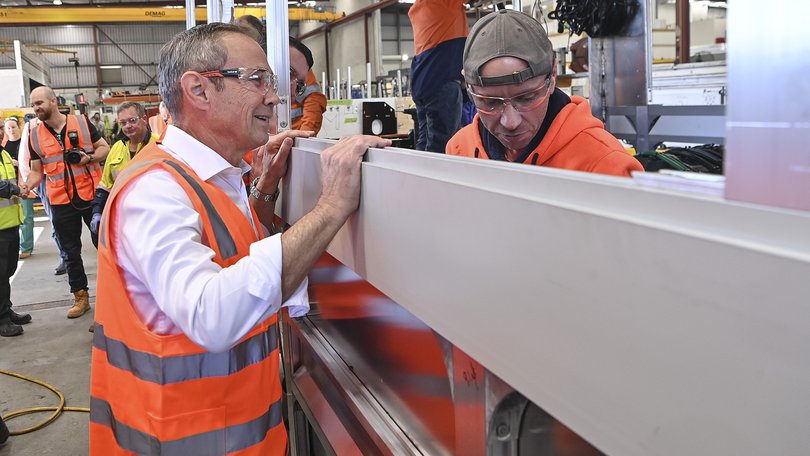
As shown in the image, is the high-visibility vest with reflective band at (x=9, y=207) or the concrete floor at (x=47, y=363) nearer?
the concrete floor at (x=47, y=363)

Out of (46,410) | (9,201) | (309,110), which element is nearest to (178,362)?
(309,110)

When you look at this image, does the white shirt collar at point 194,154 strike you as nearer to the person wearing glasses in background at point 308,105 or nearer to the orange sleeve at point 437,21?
the orange sleeve at point 437,21

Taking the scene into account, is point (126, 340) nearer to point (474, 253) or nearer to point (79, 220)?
point (474, 253)

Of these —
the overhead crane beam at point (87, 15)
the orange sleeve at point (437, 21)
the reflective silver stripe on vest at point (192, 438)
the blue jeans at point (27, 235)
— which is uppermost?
the overhead crane beam at point (87, 15)

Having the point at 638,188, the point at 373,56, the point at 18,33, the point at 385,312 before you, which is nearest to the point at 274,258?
the point at 385,312

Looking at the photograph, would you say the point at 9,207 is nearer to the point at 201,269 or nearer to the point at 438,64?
the point at 438,64

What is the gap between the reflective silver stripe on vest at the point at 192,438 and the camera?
1360mm

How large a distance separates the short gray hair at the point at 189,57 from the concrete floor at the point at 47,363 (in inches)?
103

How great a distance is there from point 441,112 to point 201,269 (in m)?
1.59

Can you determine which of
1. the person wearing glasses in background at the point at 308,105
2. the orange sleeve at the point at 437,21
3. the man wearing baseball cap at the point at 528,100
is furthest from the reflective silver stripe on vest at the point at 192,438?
the person wearing glasses in background at the point at 308,105

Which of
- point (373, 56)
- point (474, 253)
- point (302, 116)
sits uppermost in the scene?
point (373, 56)

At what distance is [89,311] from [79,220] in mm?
768

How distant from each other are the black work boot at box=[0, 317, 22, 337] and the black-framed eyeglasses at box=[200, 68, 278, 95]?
4.48m

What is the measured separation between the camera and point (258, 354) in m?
1.46
